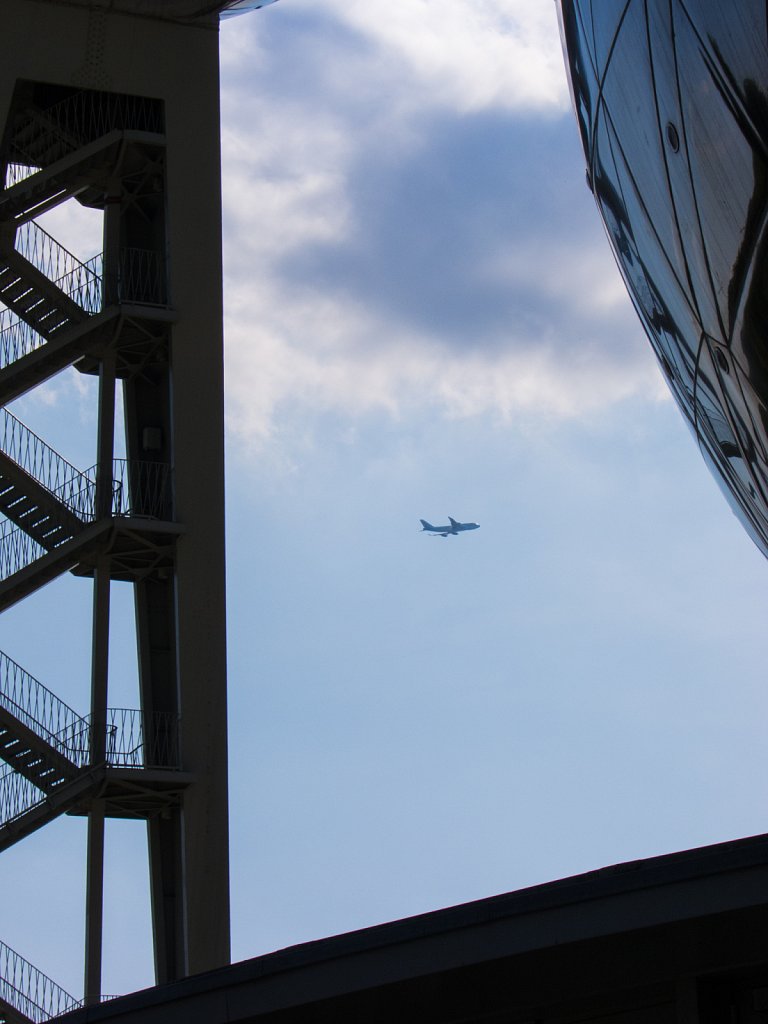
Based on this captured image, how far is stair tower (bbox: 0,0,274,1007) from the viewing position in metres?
19.3

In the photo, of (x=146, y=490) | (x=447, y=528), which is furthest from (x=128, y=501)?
(x=447, y=528)

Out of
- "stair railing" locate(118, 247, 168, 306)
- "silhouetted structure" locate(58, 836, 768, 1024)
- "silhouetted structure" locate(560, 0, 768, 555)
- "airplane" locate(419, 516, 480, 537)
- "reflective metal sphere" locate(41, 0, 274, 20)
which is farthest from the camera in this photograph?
"airplane" locate(419, 516, 480, 537)

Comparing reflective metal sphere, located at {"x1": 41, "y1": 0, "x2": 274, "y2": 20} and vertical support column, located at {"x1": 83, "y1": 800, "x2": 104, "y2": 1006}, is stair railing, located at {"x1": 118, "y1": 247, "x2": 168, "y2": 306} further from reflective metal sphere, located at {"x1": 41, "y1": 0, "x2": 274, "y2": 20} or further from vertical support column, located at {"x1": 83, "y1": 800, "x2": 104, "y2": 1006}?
vertical support column, located at {"x1": 83, "y1": 800, "x2": 104, "y2": 1006}

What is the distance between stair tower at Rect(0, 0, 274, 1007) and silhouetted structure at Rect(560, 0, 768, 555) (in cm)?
1220

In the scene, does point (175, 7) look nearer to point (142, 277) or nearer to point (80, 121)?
point (80, 121)

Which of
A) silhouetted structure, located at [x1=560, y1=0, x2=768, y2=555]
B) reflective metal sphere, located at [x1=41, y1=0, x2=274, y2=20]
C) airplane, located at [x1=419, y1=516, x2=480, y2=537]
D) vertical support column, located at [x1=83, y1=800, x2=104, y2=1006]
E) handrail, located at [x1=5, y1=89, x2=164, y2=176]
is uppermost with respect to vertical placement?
airplane, located at [x1=419, y1=516, x2=480, y2=537]

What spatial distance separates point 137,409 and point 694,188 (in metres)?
15.9

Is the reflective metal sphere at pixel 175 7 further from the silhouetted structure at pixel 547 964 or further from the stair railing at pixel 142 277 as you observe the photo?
the silhouetted structure at pixel 547 964

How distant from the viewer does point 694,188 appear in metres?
6.38

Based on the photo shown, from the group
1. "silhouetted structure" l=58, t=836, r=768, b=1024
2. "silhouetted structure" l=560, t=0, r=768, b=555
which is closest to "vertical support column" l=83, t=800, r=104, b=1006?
"silhouetted structure" l=58, t=836, r=768, b=1024

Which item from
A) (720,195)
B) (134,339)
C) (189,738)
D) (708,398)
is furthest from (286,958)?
(134,339)

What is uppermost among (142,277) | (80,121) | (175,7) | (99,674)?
(175,7)

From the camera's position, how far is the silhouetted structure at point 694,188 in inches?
229

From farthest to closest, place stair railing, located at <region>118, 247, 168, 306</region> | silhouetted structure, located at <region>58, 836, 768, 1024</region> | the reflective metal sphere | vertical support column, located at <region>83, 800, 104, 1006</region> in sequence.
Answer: the reflective metal sphere < stair railing, located at <region>118, 247, 168, 306</region> < vertical support column, located at <region>83, 800, 104, 1006</region> < silhouetted structure, located at <region>58, 836, 768, 1024</region>
